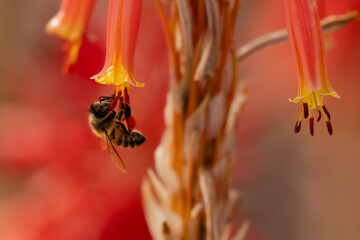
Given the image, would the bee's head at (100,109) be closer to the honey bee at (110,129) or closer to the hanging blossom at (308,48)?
the honey bee at (110,129)

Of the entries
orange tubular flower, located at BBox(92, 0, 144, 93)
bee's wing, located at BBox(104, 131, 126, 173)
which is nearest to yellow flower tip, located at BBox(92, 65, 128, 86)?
orange tubular flower, located at BBox(92, 0, 144, 93)

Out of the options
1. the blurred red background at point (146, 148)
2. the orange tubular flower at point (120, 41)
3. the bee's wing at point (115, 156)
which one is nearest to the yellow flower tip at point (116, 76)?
the orange tubular flower at point (120, 41)

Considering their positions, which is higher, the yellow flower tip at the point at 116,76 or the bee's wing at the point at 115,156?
the yellow flower tip at the point at 116,76

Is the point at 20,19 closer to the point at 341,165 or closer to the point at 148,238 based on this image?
the point at 148,238

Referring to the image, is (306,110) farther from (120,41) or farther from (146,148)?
(146,148)

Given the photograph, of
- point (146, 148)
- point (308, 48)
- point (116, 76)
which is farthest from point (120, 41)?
point (146, 148)

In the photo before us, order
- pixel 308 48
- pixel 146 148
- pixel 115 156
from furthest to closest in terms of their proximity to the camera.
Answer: pixel 146 148 → pixel 115 156 → pixel 308 48

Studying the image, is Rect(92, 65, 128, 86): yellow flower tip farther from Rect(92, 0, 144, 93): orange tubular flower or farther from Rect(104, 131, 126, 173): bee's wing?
Rect(104, 131, 126, 173): bee's wing
